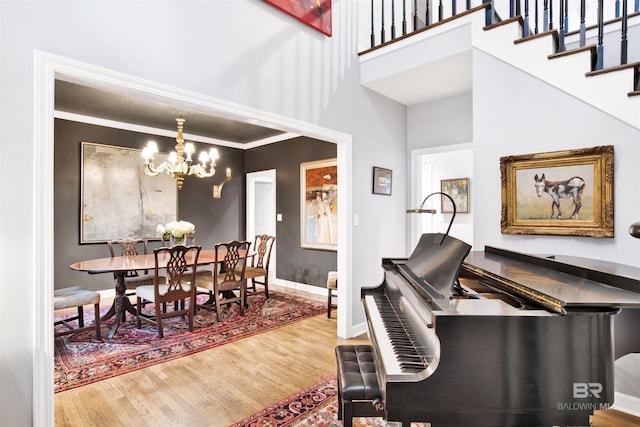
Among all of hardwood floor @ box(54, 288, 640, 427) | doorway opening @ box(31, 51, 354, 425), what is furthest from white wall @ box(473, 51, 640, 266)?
doorway opening @ box(31, 51, 354, 425)

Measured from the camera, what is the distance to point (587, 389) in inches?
42.1

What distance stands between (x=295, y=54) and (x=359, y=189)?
1466 millimetres

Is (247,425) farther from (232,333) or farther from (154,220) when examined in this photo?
(154,220)

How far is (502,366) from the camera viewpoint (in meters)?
1.07

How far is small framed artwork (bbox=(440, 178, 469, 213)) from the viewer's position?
5.81m

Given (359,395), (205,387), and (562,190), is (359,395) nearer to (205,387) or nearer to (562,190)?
(205,387)

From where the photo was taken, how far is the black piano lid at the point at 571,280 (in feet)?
3.63

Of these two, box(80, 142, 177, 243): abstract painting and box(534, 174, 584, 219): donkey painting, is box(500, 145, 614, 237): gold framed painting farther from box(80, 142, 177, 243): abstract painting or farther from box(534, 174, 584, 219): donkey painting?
box(80, 142, 177, 243): abstract painting

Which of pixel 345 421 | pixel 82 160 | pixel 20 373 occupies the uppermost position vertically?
pixel 82 160

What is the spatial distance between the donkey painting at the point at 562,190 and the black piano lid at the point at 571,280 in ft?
2.63

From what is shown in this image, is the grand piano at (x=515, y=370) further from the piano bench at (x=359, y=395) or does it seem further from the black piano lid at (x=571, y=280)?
the piano bench at (x=359, y=395)

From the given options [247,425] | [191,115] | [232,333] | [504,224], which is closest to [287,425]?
[247,425]

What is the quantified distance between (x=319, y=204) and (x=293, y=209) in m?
0.68

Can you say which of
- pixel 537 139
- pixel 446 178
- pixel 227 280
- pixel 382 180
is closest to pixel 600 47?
pixel 537 139
